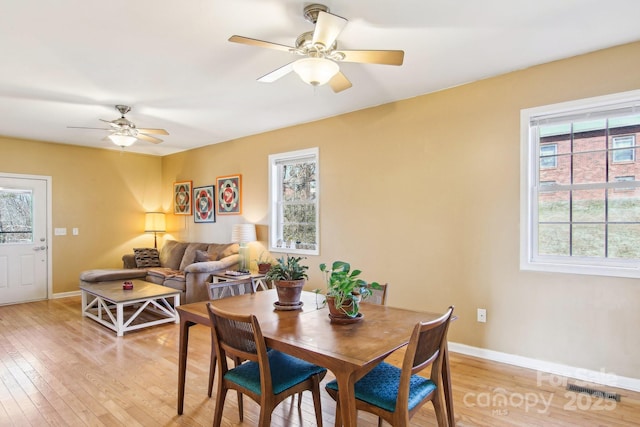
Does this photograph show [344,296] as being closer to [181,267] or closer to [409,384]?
[409,384]

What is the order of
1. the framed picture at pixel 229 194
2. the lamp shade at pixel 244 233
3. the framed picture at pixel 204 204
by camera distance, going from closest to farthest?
1. the lamp shade at pixel 244 233
2. the framed picture at pixel 229 194
3. the framed picture at pixel 204 204

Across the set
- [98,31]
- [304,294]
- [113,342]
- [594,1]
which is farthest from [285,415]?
[594,1]

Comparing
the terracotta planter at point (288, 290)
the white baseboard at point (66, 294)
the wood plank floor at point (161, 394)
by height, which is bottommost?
the white baseboard at point (66, 294)

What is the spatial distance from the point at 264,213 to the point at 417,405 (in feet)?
12.7

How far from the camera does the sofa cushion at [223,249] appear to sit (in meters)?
5.32

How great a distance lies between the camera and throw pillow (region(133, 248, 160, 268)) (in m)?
5.98

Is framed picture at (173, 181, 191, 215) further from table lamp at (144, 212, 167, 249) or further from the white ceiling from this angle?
the white ceiling

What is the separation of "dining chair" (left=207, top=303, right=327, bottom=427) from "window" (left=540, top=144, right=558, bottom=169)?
8.30 ft

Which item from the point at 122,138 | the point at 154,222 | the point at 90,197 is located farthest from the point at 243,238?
the point at 90,197

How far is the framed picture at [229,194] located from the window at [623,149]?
444cm

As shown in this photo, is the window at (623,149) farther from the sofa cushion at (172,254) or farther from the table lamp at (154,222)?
the table lamp at (154,222)

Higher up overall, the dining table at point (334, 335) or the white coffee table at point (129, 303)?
the dining table at point (334, 335)

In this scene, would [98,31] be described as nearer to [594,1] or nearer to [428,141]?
[428,141]

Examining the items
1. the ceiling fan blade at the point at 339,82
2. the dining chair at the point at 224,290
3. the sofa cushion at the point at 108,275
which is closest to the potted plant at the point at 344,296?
the dining chair at the point at 224,290
